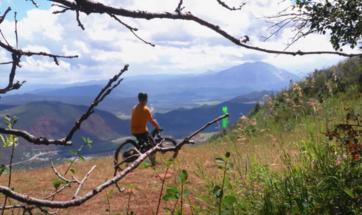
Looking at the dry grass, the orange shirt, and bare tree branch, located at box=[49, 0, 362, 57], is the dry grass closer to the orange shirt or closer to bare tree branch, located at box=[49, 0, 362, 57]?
the orange shirt

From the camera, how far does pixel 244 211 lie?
2.93m

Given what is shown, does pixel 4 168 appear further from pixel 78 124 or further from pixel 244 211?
pixel 244 211

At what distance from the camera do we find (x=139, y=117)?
920 centimetres

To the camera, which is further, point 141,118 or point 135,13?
point 141,118

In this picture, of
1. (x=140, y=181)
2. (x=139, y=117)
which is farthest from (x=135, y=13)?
(x=139, y=117)

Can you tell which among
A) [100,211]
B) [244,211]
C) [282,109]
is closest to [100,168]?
[100,211]

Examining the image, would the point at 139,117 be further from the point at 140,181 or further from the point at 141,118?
the point at 140,181

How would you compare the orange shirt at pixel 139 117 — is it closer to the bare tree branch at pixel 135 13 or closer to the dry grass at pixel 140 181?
the dry grass at pixel 140 181

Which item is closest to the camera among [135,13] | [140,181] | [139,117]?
[135,13]

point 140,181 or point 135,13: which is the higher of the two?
point 135,13

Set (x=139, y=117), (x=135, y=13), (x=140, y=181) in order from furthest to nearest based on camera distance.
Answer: (x=139, y=117), (x=140, y=181), (x=135, y=13)

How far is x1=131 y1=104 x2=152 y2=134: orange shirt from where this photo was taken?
30.1 ft

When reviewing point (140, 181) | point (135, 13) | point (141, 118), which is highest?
point (135, 13)

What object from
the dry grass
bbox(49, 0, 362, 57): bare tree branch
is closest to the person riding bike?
the dry grass
